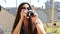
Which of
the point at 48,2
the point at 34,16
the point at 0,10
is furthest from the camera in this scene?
the point at 48,2

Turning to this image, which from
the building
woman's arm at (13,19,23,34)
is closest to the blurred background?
the building

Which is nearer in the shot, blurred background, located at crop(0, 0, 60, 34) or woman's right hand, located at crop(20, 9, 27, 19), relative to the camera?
woman's right hand, located at crop(20, 9, 27, 19)

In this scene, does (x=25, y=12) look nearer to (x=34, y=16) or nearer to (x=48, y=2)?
(x=34, y=16)

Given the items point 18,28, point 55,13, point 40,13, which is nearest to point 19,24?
point 18,28

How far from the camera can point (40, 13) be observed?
1901 millimetres

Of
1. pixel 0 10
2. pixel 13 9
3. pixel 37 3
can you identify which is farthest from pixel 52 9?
pixel 0 10

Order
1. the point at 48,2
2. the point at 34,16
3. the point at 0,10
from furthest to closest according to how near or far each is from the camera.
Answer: the point at 48,2 < the point at 0,10 < the point at 34,16

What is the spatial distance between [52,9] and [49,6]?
0.05 metres

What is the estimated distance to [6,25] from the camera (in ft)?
6.04

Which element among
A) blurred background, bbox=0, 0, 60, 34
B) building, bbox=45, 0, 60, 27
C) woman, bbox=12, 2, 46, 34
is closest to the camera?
woman, bbox=12, 2, 46, 34

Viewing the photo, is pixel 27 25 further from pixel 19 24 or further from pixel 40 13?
pixel 40 13

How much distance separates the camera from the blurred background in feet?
5.96

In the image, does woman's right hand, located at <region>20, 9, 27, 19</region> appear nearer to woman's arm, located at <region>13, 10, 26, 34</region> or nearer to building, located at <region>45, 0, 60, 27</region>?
woman's arm, located at <region>13, 10, 26, 34</region>

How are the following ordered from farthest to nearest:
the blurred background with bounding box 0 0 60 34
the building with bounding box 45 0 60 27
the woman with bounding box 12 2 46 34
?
the building with bounding box 45 0 60 27
the blurred background with bounding box 0 0 60 34
the woman with bounding box 12 2 46 34
